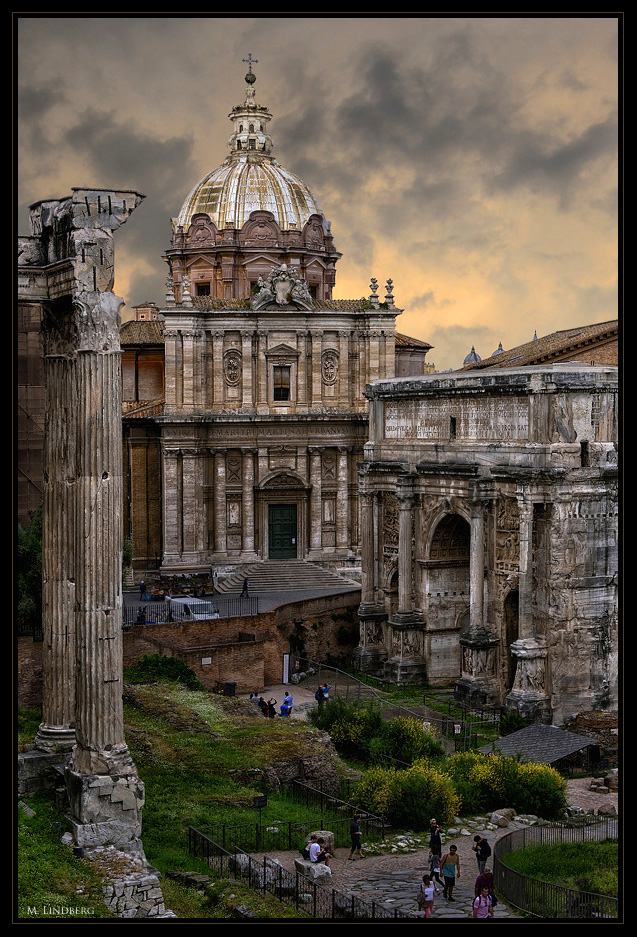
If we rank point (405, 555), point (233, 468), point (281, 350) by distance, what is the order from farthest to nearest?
point (281, 350)
point (233, 468)
point (405, 555)

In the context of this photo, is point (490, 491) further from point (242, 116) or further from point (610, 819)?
point (242, 116)

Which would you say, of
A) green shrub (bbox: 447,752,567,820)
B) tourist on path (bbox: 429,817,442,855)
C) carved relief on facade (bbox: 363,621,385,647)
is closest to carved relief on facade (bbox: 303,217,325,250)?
carved relief on facade (bbox: 363,621,385,647)

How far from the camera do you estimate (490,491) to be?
36.5 metres

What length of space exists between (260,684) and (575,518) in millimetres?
11504

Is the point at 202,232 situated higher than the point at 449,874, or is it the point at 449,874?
the point at 202,232

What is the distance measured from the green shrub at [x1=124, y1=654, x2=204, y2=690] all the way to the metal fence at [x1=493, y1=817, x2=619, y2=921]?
12.9m

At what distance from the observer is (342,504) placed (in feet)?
171

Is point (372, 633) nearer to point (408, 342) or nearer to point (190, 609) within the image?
point (190, 609)

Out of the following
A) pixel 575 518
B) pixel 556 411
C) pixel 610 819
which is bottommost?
pixel 610 819

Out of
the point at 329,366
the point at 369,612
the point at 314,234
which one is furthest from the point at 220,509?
the point at 314,234

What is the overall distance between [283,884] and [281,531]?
33.0m
